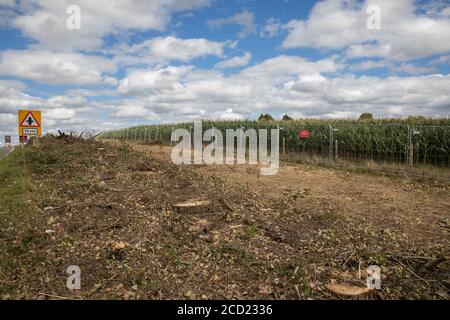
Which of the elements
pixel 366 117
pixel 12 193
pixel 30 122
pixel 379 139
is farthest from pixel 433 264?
pixel 366 117

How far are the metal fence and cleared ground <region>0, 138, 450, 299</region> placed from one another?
3.96 metres

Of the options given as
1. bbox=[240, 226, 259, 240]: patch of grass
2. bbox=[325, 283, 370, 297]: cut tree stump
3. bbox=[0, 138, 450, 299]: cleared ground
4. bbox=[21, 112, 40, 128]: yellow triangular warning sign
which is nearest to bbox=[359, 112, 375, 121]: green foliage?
bbox=[0, 138, 450, 299]: cleared ground

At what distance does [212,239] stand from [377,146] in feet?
43.6

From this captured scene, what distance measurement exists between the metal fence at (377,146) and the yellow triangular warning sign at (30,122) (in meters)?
12.0

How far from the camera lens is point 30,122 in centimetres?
1345

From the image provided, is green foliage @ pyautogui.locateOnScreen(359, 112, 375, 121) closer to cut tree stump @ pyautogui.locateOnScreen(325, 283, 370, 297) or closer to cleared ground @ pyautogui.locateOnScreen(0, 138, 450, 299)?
cleared ground @ pyautogui.locateOnScreen(0, 138, 450, 299)

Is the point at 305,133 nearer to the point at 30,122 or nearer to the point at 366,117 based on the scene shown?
the point at 366,117

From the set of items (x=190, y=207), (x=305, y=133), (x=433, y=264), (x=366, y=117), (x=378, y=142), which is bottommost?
(x=433, y=264)

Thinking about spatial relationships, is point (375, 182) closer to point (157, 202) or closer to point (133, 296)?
point (157, 202)

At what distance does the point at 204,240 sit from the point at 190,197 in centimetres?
232

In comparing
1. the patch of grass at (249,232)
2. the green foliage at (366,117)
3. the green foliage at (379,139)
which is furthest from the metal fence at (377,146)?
the patch of grass at (249,232)

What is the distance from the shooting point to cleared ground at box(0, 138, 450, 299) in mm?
4555

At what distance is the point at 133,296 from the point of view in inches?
170
